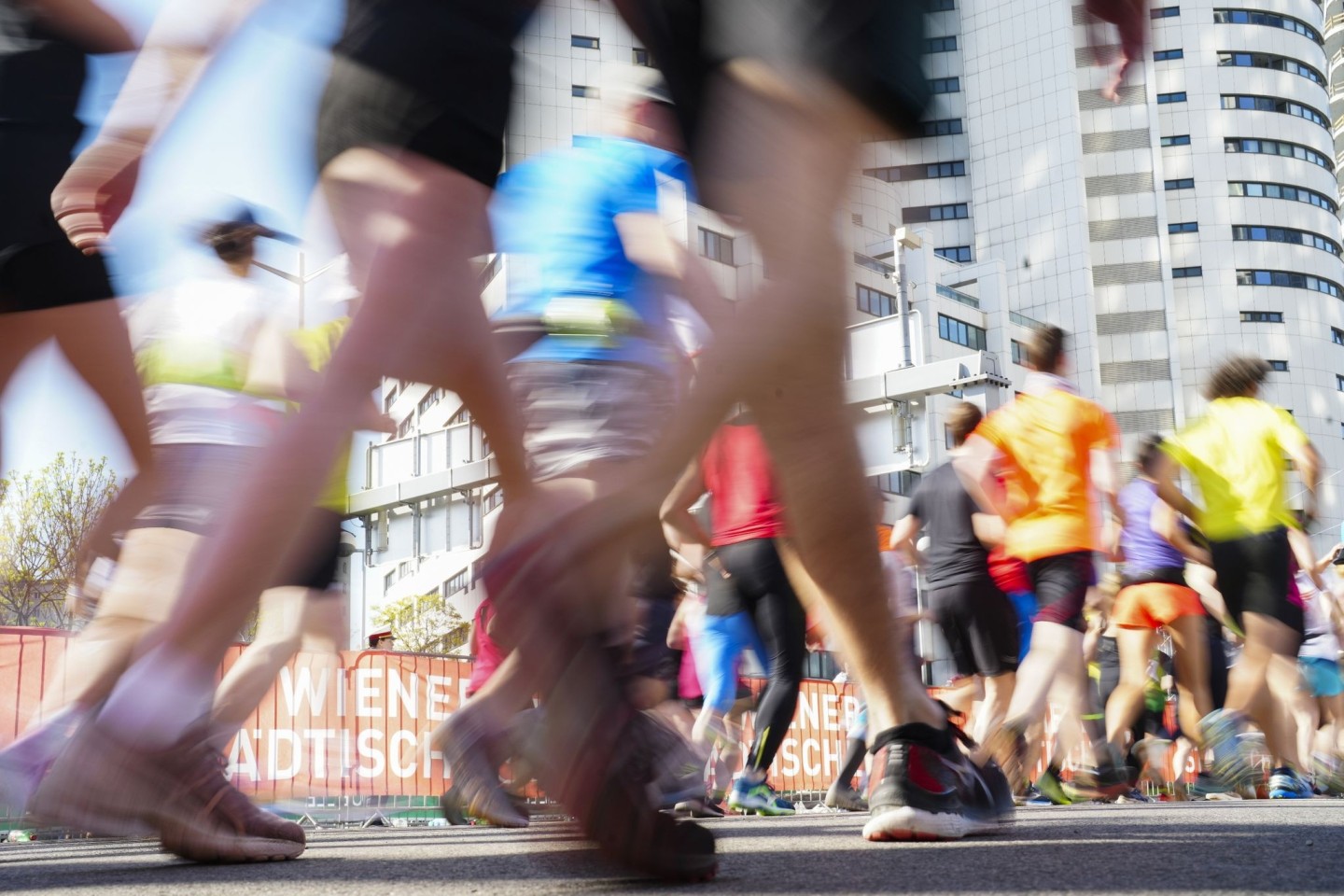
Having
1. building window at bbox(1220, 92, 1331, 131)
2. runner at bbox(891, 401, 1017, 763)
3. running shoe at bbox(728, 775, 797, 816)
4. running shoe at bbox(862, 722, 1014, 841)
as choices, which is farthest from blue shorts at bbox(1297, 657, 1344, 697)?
building window at bbox(1220, 92, 1331, 131)

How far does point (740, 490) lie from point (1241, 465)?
2170 mm

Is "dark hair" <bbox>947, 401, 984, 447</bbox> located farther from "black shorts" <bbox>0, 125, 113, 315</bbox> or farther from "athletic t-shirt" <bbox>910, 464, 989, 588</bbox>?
"black shorts" <bbox>0, 125, 113, 315</bbox>

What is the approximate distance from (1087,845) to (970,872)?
0.55 m

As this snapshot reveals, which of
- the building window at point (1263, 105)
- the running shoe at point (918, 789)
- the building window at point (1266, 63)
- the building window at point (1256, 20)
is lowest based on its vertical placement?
the running shoe at point (918, 789)

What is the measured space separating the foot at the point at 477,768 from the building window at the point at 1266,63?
72.4 meters

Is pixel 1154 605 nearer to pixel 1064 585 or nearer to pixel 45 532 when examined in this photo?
pixel 1064 585

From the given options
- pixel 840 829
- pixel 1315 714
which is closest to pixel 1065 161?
pixel 1315 714

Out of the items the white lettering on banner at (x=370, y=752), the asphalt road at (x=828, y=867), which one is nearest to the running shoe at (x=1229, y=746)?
the asphalt road at (x=828, y=867)

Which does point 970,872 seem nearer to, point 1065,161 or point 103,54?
point 103,54

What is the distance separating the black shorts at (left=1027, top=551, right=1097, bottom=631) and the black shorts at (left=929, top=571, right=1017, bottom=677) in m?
0.65

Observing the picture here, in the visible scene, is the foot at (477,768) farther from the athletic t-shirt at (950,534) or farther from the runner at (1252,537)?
the runner at (1252,537)

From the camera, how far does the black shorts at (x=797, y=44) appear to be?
1.91 m

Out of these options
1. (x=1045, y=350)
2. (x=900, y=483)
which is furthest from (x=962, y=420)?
(x=900, y=483)

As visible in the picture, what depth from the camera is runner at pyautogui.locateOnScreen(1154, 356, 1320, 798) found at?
572 centimetres
